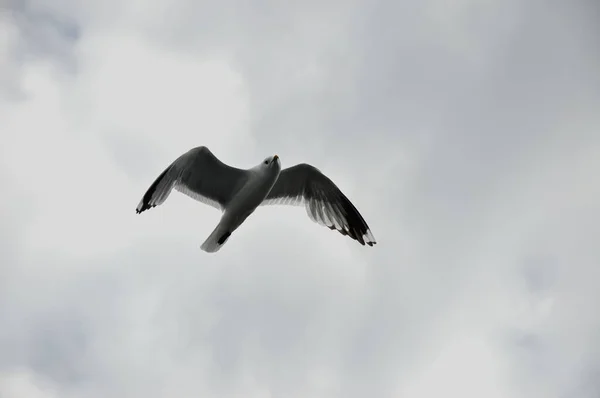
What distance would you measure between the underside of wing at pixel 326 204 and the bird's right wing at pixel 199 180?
921 mm

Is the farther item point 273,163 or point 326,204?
point 326,204

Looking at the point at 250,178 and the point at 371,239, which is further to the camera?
the point at 371,239

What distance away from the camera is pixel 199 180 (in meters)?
11.2

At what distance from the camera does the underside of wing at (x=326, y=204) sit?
38.8ft

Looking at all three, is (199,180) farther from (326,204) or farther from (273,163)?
(326,204)

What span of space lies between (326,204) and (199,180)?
2395 mm

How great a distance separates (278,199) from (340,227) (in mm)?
1252

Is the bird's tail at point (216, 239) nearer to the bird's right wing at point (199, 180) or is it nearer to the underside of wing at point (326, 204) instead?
the bird's right wing at point (199, 180)

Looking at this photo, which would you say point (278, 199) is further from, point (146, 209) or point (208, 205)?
point (146, 209)

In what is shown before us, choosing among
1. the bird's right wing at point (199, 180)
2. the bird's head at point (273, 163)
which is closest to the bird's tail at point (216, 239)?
the bird's right wing at point (199, 180)

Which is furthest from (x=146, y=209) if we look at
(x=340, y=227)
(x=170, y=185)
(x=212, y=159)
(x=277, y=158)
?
(x=340, y=227)

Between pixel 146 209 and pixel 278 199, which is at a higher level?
pixel 278 199

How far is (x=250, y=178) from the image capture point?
1078cm

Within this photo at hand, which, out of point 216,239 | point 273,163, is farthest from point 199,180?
point 273,163
